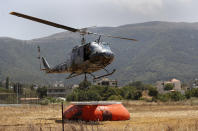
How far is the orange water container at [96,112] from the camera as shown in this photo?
21.9 m

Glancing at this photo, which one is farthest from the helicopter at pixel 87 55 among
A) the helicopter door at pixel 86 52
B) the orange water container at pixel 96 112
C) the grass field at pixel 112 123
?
the grass field at pixel 112 123

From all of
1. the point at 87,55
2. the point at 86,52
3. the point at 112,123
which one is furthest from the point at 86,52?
the point at 112,123

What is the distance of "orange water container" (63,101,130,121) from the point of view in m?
21.9

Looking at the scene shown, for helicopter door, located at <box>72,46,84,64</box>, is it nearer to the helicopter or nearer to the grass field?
the helicopter

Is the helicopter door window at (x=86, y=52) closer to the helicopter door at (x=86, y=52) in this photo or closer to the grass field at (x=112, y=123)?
the helicopter door at (x=86, y=52)

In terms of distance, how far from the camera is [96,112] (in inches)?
862

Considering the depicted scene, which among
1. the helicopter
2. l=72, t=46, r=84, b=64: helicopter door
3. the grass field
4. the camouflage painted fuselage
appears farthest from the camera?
l=72, t=46, r=84, b=64: helicopter door

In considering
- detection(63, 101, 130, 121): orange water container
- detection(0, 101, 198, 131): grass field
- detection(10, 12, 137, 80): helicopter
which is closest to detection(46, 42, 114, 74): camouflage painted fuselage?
detection(10, 12, 137, 80): helicopter

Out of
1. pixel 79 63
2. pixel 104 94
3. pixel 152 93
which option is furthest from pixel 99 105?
pixel 152 93

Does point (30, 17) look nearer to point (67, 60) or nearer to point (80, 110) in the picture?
point (67, 60)

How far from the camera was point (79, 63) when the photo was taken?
22.5 metres

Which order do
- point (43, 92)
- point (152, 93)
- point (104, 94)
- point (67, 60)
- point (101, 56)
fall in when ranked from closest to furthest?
1. point (101, 56)
2. point (67, 60)
3. point (104, 94)
4. point (152, 93)
5. point (43, 92)

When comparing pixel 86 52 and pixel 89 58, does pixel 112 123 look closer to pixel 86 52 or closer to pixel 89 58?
pixel 89 58

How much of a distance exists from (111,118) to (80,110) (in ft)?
8.16
